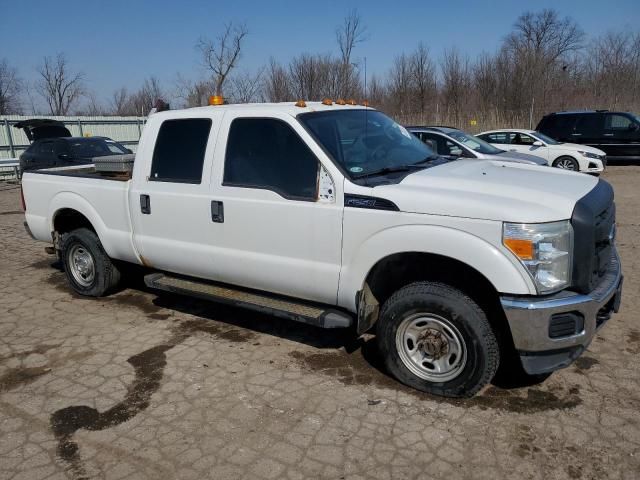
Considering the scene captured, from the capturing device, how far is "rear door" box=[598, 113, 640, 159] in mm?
17000

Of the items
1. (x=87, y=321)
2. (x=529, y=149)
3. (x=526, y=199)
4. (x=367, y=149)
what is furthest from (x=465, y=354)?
(x=529, y=149)

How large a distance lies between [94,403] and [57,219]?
118 inches

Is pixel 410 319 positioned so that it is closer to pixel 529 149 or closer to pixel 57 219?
pixel 57 219

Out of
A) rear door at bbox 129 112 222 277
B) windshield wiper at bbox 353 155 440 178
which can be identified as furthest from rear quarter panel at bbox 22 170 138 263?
windshield wiper at bbox 353 155 440 178

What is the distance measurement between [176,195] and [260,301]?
1.20 metres

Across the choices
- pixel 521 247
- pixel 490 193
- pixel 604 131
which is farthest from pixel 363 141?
pixel 604 131

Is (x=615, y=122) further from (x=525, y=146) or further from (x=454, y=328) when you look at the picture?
(x=454, y=328)

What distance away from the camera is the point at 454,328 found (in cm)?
351

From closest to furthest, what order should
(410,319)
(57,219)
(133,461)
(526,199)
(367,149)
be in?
(133,461)
(526,199)
(410,319)
(367,149)
(57,219)

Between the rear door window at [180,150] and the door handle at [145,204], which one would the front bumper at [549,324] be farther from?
the door handle at [145,204]

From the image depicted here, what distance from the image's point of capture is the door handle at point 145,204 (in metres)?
4.86

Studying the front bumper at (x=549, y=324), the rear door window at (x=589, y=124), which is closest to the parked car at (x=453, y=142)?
the front bumper at (x=549, y=324)

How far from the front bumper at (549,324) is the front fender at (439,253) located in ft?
0.33

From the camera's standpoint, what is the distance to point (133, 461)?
312 centimetres
